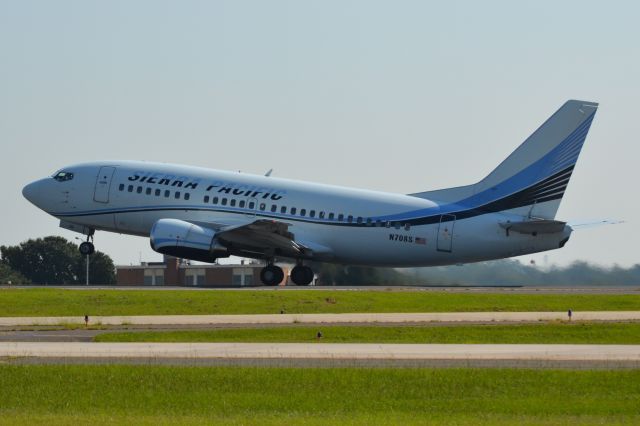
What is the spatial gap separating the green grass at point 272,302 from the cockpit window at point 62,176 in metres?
12.8

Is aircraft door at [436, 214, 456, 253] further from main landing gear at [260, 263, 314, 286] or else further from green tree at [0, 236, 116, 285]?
green tree at [0, 236, 116, 285]

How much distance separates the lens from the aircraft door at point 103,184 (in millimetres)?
A: 60469

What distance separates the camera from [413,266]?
192 ft

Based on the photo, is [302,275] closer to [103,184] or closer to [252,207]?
[252,207]

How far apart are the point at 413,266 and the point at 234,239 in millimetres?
8268

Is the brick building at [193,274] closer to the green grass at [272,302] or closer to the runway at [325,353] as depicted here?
the green grass at [272,302]

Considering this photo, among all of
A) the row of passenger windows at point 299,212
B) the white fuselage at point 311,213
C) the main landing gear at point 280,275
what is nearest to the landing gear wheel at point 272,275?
the main landing gear at point 280,275

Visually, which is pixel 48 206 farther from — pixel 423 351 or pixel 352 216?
pixel 423 351

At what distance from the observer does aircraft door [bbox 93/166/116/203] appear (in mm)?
60469

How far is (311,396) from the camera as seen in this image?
23.4m

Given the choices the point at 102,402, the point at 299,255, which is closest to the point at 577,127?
the point at 299,255

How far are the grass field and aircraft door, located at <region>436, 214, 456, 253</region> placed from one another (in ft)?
56.8

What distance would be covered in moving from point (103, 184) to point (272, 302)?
54.2 ft

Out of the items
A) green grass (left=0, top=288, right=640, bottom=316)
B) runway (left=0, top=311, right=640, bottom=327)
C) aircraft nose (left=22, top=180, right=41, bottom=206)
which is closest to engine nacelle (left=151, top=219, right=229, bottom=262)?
green grass (left=0, top=288, right=640, bottom=316)
